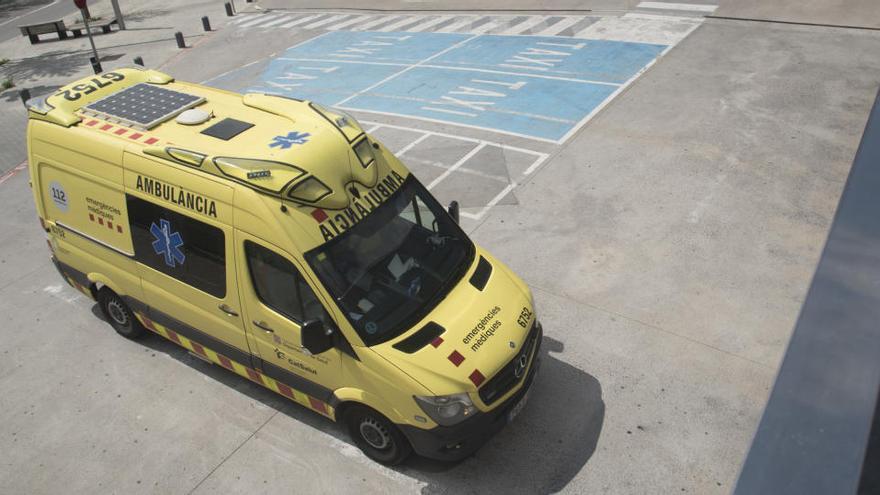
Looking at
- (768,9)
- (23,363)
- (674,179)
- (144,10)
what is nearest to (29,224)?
(23,363)

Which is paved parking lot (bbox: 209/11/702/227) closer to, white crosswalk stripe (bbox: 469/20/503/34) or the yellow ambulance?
white crosswalk stripe (bbox: 469/20/503/34)

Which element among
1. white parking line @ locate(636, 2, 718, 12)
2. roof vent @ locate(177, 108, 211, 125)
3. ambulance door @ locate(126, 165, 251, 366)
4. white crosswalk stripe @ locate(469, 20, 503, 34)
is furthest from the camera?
white crosswalk stripe @ locate(469, 20, 503, 34)

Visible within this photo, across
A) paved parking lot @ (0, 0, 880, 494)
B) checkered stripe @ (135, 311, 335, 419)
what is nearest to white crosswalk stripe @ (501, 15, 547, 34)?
paved parking lot @ (0, 0, 880, 494)

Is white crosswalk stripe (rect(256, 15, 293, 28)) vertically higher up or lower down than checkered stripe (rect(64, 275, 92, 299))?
higher up

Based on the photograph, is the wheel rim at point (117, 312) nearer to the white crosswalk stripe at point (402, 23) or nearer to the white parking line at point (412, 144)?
the white parking line at point (412, 144)

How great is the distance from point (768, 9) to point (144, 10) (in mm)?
25771

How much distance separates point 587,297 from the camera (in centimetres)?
862

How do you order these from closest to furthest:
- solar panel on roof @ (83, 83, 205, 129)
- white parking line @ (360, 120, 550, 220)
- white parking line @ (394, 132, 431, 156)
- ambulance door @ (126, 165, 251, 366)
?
1. ambulance door @ (126, 165, 251, 366)
2. solar panel on roof @ (83, 83, 205, 129)
3. white parking line @ (360, 120, 550, 220)
4. white parking line @ (394, 132, 431, 156)

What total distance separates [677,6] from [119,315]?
18.2 meters

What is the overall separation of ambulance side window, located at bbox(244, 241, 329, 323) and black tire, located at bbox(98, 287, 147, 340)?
2709 millimetres

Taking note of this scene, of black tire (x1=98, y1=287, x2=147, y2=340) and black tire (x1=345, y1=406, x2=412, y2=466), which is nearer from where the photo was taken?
black tire (x1=345, y1=406, x2=412, y2=466)

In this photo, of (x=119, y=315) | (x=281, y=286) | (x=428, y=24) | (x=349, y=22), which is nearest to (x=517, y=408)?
(x=281, y=286)

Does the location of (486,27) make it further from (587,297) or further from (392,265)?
(392,265)

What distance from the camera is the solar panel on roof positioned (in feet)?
24.4
